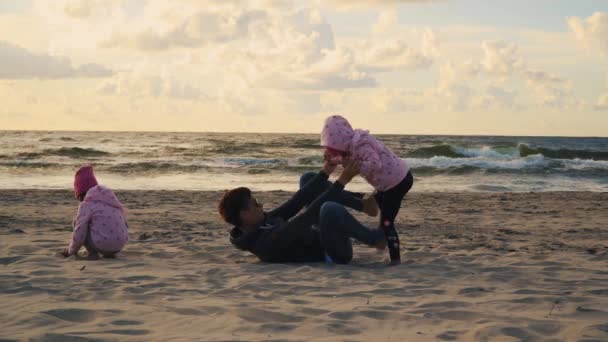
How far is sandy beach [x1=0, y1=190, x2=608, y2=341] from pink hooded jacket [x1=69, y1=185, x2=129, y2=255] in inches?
7.8

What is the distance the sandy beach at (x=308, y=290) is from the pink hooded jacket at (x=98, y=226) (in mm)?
197

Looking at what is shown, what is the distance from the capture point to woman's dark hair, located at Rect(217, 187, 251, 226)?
4.91m

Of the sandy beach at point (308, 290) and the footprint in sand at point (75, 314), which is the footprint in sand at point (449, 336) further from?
the footprint in sand at point (75, 314)

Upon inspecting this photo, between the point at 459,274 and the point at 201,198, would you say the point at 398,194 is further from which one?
the point at 201,198

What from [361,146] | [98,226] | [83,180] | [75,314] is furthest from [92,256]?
[361,146]

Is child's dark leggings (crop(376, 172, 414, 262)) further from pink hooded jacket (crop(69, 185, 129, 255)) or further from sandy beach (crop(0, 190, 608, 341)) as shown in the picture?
Answer: pink hooded jacket (crop(69, 185, 129, 255))

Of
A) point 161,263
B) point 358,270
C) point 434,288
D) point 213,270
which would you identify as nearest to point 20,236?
point 161,263

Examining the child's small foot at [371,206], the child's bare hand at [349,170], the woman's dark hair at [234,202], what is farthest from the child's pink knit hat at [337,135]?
the woman's dark hair at [234,202]

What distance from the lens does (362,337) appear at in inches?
124

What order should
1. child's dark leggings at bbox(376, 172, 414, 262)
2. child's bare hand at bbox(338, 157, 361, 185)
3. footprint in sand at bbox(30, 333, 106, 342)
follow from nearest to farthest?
1. footprint in sand at bbox(30, 333, 106, 342)
2. child's bare hand at bbox(338, 157, 361, 185)
3. child's dark leggings at bbox(376, 172, 414, 262)

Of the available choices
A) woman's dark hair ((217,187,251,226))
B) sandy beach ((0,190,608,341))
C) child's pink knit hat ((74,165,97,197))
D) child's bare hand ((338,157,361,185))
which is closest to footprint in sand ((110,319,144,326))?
sandy beach ((0,190,608,341))

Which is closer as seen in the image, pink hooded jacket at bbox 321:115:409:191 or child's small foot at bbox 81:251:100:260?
pink hooded jacket at bbox 321:115:409:191

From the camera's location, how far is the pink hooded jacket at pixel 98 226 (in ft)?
18.1

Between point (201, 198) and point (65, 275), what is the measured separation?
725cm
